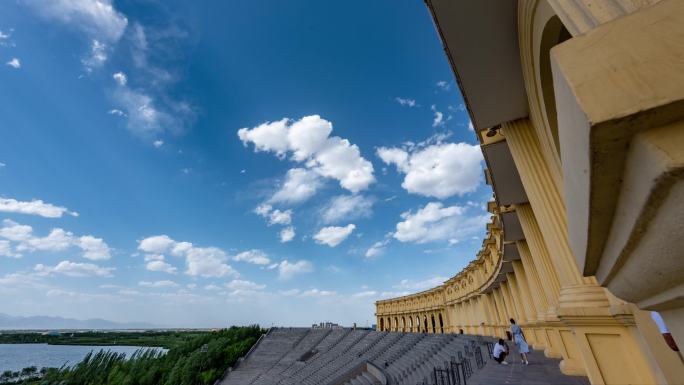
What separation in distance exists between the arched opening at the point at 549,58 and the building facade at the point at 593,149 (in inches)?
0.5

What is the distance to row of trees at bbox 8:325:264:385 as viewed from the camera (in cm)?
4044

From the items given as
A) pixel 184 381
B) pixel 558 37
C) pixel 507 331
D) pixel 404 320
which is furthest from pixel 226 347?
pixel 558 37

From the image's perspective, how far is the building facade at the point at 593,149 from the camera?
713 millimetres

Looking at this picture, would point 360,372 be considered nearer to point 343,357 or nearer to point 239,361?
point 343,357

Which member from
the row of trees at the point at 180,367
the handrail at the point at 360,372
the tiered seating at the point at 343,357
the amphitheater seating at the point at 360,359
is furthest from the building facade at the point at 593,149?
the row of trees at the point at 180,367

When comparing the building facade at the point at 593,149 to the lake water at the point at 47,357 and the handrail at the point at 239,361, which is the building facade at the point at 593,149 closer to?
the handrail at the point at 239,361

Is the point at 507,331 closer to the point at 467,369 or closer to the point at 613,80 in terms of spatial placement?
the point at 467,369

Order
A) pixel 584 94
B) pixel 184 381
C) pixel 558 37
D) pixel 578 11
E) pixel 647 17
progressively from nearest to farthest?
pixel 584 94 < pixel 647 17 < pixel 578 11 < pixel 558 37 < pixel 184 381

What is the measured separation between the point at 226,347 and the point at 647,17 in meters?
57.0

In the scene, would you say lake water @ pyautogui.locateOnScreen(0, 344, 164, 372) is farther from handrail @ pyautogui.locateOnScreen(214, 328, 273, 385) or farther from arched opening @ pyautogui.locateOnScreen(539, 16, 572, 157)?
arched opening @ pyautogui.locateOnScreen(539, 16, 572, 157)

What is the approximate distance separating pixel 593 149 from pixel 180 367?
175ft

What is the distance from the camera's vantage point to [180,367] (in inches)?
1636

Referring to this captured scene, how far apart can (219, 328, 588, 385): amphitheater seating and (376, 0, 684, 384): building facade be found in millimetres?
3617

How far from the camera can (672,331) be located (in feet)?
4.03
